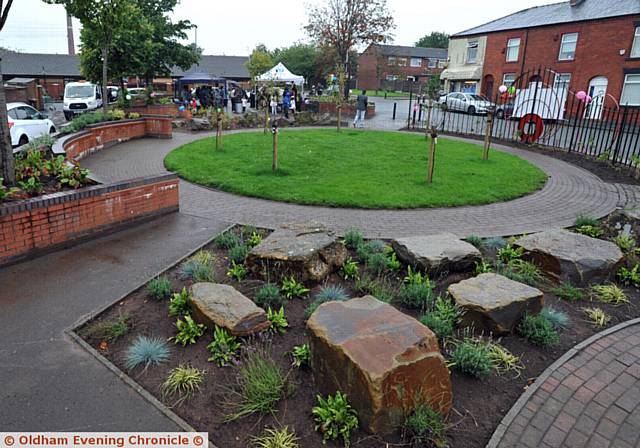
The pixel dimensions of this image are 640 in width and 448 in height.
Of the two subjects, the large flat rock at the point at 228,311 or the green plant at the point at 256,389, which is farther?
the large flat rock at the point at 228,311

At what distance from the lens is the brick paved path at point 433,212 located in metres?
7.57

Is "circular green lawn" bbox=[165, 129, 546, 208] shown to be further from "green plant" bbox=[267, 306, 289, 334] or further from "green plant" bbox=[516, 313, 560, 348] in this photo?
"green plant" bbox=[267, 306, 289, 334]

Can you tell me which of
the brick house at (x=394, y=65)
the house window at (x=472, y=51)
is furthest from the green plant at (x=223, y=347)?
the brick house at (x=394, y=65)

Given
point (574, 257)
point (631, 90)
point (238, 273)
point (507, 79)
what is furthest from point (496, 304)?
point (507, 79)

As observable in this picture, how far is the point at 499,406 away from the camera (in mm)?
3461

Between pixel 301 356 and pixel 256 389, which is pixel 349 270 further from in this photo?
pixel 256 389

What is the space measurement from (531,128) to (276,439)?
17446mm

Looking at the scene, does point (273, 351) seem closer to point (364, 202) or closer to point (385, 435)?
point (385, 435)

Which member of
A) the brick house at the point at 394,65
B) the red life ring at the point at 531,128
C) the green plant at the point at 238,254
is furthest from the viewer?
the brick house at the point at 394,65

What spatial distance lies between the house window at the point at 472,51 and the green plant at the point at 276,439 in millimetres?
41470

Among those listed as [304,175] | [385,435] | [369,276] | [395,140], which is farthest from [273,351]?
[395,140]

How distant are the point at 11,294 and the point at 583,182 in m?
12.1

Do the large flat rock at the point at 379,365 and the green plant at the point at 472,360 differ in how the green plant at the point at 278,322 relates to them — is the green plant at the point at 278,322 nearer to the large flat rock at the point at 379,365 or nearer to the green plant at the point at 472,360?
the large flat rock at the point at 379,365

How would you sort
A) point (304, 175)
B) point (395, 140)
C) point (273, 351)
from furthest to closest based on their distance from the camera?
point (395, 140)
point (304, 175)
point (273, 351)
